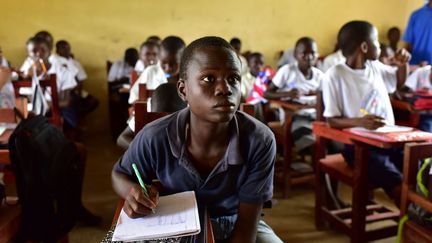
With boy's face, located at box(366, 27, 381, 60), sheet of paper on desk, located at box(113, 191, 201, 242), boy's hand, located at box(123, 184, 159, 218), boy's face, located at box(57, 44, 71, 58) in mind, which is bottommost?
sheet of paper on desk, located at box(113, 191, 201, 242)

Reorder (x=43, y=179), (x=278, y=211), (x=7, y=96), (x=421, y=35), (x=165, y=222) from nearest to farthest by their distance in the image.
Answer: (x=165, y=222) → (x=43, y=179) → (x=7, y=96) → (x=278, y=211) → (x=421, y=35)

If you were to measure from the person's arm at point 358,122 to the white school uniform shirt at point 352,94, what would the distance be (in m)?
0.04

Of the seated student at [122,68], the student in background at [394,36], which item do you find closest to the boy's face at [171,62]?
the seated student at [122,68]

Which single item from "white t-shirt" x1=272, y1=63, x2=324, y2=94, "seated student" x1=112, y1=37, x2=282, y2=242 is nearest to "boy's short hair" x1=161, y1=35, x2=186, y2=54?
"white t-shirt" x1=272, y1=63, x2=324, y2=94

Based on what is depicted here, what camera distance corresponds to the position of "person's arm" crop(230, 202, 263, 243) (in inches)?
42.9

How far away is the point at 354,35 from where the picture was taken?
2127mm

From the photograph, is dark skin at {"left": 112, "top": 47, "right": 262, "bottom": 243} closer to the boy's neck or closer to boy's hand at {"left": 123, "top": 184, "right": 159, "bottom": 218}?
boy's hand at {"left": 123, "top": 184, "right": 159, "bottom": 218}

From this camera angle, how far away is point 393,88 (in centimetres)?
244

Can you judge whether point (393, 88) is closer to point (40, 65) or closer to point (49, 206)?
point (49, 206)

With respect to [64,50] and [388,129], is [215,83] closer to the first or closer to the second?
[388,129]

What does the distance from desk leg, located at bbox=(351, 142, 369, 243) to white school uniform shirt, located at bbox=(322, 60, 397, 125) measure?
0.92 feet

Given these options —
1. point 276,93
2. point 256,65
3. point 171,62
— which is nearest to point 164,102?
point 171,62

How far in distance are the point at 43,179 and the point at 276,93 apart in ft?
6.30

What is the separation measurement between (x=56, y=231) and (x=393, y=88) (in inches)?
78.2
